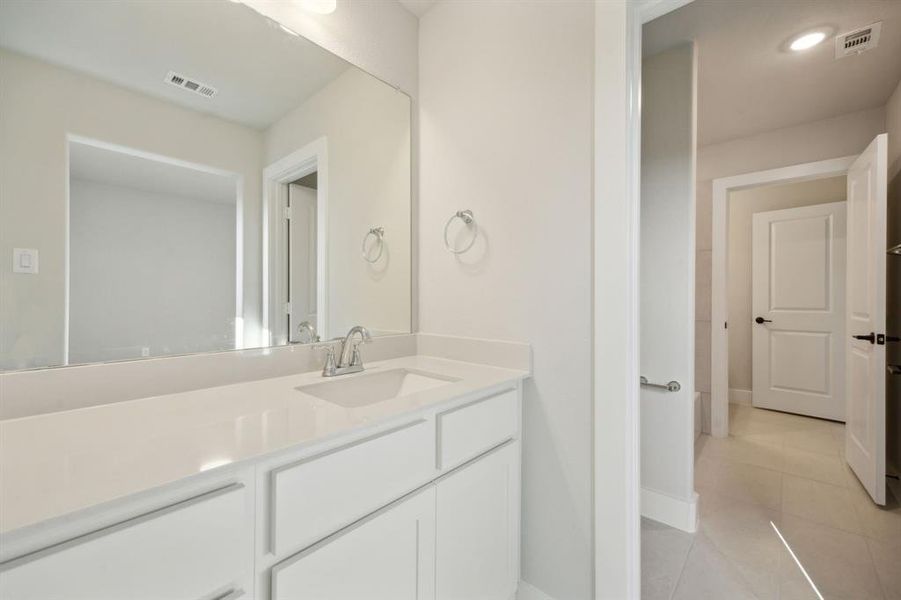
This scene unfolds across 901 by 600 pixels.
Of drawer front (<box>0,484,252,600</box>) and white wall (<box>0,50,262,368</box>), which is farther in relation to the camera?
white wall (<box>0,50,262,368</box>)

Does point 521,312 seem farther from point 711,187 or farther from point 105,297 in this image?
point 711,187

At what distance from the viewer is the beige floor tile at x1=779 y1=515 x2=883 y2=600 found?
1477 millimetres

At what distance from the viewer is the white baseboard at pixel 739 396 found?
3.99 m

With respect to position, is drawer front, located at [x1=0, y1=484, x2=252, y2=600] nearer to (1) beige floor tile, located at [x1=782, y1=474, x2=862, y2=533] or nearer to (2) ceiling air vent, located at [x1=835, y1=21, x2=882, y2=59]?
(1) beige floor tile, located at [x1=782, y1=474, x2=862, y2=533]

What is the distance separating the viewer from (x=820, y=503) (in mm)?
2094

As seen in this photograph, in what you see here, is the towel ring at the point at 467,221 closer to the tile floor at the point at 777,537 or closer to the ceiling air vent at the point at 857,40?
the tile floor at the point at 777,537

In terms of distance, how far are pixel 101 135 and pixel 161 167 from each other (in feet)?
0.46

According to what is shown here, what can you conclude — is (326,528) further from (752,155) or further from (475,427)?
(752,155)

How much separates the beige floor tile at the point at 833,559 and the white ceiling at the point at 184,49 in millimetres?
2752

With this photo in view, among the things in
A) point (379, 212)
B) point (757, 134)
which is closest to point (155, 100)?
point (379, 212)

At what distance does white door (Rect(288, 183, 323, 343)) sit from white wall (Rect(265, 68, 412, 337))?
0.08m

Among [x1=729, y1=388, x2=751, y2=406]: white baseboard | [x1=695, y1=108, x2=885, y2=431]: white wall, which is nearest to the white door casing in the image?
[x1=695, y1=108, x2=885, y2=431]: white wall

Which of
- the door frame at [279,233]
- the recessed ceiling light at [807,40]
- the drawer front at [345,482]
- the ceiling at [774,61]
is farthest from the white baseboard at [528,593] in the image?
the recessed ceiling light at [807,40]

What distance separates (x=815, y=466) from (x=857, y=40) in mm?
2588
